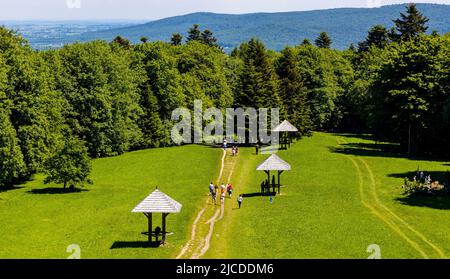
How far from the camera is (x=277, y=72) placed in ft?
359

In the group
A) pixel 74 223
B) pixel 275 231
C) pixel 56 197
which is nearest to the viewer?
pixel 275 231

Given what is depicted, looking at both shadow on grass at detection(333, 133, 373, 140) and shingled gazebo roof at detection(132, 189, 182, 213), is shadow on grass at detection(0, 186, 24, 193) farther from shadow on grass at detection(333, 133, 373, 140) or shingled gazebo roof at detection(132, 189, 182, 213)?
shadow on grass at detection(333, 133, 373, 140)

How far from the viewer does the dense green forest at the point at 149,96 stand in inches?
2638

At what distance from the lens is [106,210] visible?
172 feet

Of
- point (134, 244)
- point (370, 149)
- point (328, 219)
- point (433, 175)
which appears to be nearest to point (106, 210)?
point (134, 244)

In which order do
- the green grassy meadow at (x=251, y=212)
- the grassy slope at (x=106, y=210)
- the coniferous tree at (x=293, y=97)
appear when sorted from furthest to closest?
the coniferous tree at (x=293, y=97) → the grassy slope at (x=106, y=210) → the green grassy meadow at (x=251, y=212)

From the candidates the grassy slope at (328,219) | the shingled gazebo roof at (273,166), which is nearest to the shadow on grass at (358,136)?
the grassy slope at (328,219)

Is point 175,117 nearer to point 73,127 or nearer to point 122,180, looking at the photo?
point 73,127

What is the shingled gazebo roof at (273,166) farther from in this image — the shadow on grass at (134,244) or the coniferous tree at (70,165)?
the coniferous tree at (70,165)

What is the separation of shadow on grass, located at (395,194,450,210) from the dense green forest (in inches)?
632

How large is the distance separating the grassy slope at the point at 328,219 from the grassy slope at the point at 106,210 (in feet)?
14.6

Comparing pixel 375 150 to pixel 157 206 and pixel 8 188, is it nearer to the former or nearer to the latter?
pixel 8 188

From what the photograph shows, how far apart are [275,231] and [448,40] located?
2167 inches
